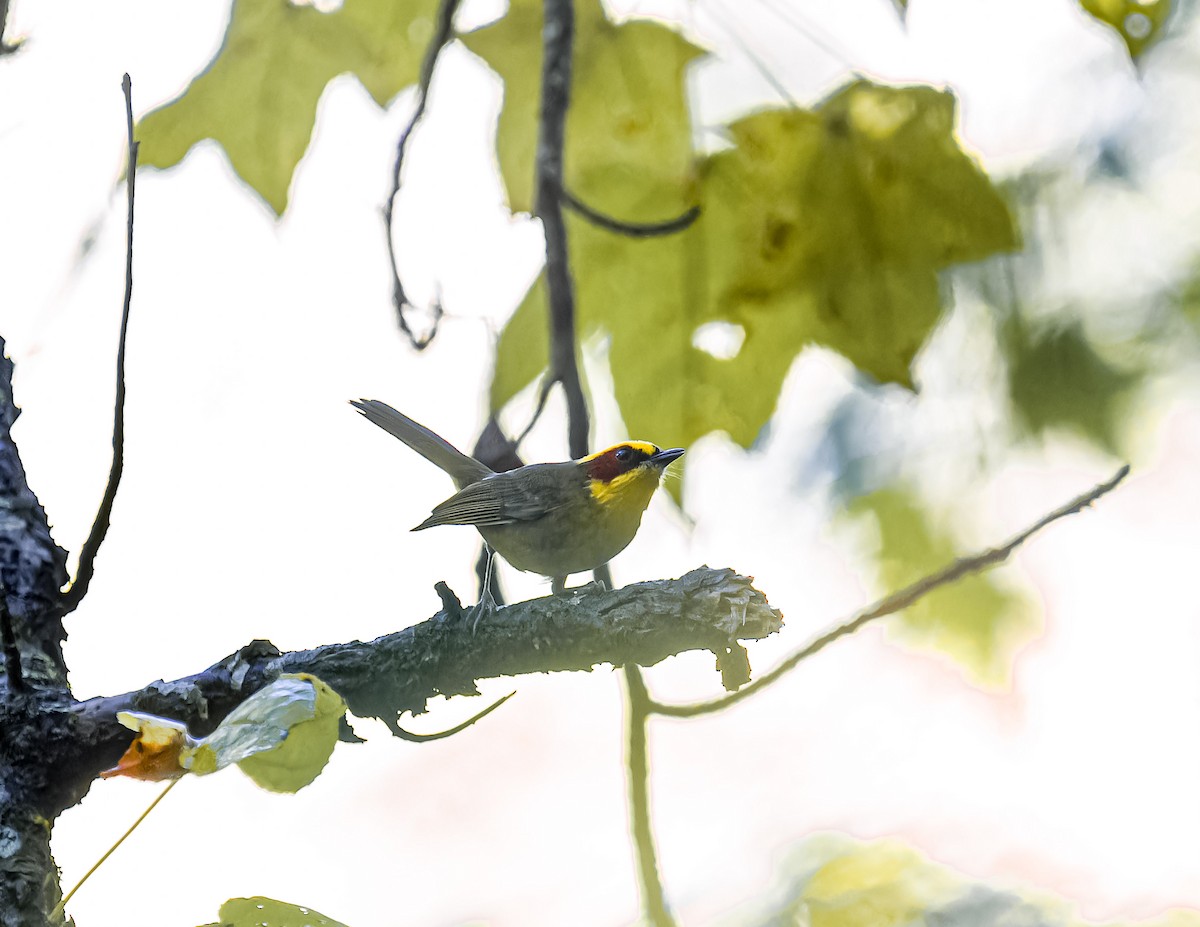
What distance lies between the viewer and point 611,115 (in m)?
1.42

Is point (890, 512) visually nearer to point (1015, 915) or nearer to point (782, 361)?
point (782, 361)

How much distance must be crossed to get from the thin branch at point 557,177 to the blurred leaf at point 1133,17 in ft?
2.07

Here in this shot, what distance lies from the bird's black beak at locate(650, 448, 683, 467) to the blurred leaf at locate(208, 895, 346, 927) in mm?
890

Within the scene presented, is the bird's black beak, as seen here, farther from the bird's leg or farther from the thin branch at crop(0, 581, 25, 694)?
the thin branch at crop(0, 581, 25, 694)

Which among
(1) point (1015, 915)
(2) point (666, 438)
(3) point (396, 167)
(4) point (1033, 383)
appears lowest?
(1) point (1015, 915)

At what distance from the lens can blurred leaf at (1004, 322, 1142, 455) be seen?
1.56 meters

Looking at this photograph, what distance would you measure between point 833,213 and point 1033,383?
46cm

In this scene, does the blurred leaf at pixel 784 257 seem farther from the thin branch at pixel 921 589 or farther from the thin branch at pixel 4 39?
the thin branch at pixel 4 39

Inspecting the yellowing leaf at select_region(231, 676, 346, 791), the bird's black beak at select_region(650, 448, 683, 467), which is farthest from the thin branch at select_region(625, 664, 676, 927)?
the yellowing leaf at select_region(231, 676, 346, 791)

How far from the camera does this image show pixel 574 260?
1.45 meters

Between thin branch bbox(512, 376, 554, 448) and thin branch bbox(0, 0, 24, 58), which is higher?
thin branch bbox(0, 0, 24, 58)

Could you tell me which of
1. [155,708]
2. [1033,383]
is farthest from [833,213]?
[155,708]

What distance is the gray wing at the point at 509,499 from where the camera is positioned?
62.7 inches

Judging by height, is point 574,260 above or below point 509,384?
above
